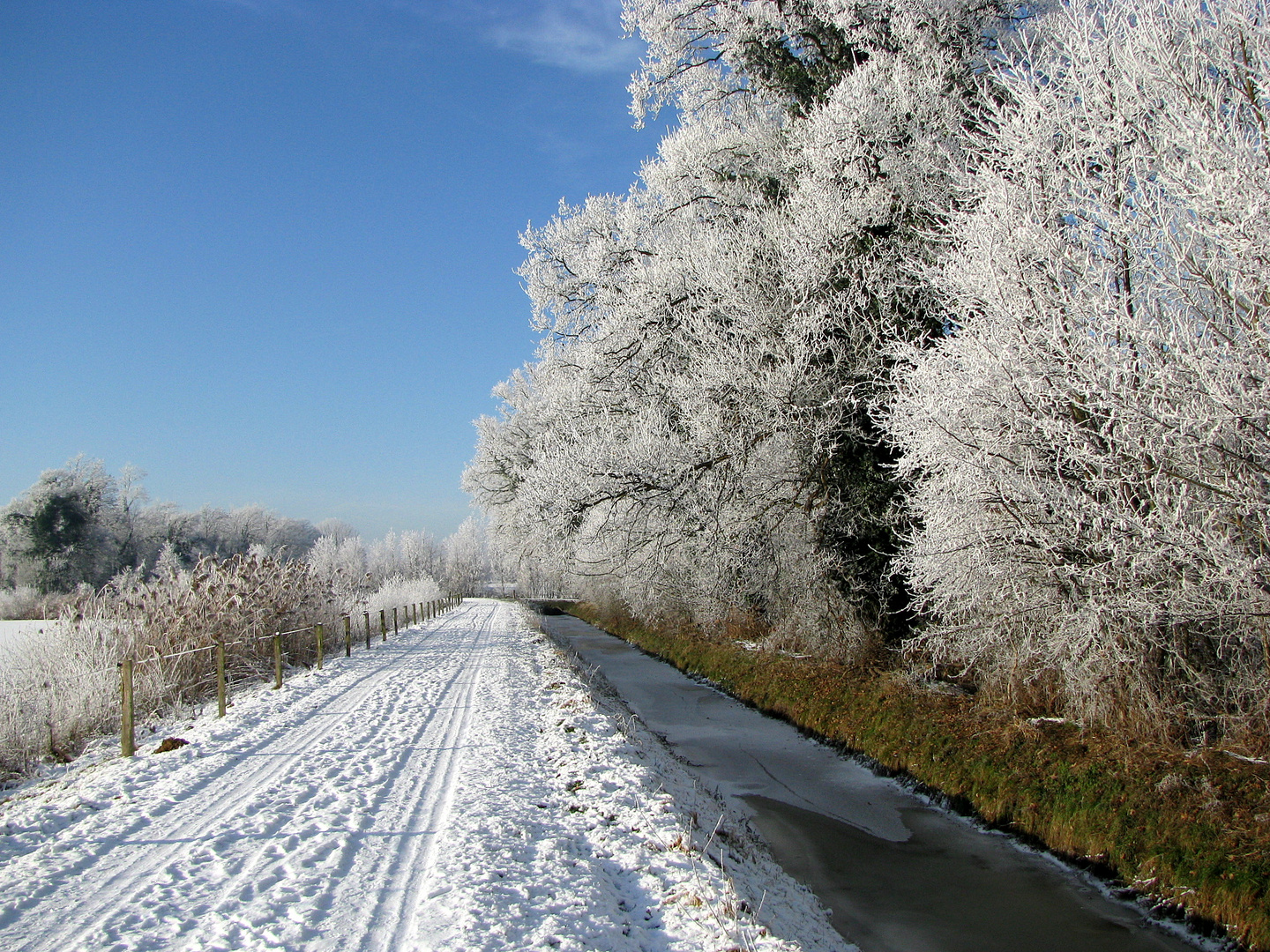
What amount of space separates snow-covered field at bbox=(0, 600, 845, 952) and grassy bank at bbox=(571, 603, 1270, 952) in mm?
2508

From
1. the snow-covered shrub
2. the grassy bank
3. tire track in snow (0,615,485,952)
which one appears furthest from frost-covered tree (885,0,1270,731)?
the snow-covered shrub

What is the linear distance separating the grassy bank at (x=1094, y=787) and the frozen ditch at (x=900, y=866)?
0.93 ft

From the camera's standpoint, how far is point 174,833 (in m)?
5.13

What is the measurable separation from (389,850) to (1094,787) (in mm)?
5753

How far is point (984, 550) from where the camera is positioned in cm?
694

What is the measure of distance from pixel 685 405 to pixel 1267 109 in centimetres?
740

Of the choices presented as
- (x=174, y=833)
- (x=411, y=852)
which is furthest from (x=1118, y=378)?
(x=174, y=833)

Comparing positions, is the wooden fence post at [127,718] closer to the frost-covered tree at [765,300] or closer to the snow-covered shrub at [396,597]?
the frost-covered tree at [765,300]

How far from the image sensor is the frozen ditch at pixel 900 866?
5207 mm

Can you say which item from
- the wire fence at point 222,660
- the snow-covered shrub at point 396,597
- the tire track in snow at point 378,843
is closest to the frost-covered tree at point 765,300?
the tire track in snow at point 378,843

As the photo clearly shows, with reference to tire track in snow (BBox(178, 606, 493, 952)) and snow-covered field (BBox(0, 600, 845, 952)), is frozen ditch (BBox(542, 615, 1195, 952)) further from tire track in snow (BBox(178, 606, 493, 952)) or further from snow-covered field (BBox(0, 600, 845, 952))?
tire track in snow (BBox(178, 606, 493, 952))

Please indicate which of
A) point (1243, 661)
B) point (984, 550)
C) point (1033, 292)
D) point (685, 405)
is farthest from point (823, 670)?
point (1033, 292)

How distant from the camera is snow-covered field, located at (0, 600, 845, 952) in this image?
3822 mm

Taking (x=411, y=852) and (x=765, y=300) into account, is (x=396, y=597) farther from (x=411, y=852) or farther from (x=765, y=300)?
(x=411, y=852)
